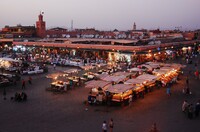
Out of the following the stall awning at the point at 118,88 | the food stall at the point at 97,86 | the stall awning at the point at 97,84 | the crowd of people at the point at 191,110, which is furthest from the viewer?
the stall awning at the point at 97,84

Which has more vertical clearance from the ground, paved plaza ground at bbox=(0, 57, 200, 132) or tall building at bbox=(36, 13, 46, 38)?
tall building at bbox=(36, 13, 46, 38)

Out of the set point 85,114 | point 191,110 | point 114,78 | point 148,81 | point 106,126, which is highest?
point 114,78

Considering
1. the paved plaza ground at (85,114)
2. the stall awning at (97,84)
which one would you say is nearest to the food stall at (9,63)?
the paved plaza ground at (85,114)

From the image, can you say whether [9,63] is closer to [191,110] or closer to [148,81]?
[148,81]

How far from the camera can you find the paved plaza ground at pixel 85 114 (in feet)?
43.0

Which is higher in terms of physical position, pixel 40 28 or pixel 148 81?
pixel 40 28

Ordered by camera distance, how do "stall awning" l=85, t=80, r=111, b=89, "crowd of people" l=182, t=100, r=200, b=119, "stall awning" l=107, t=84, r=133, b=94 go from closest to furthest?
"crowd of people" l=182, t=100, r=200, b=119, "stall awning" l=107, t=84, r=133, b=94, "stall awning" l=85, t=80, r=111, b=89

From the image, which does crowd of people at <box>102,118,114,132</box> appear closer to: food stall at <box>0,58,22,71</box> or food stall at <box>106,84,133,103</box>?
food stall at <box>106,84,133,103</box>

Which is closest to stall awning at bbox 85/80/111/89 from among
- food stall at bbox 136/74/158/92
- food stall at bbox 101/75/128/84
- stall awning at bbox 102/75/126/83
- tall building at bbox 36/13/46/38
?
food stall at bbox 101/75/128/84

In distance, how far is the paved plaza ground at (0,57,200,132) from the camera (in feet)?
43.0

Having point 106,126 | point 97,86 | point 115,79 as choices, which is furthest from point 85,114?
point 115,79

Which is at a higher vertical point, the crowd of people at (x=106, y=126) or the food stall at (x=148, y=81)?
the food stall at (x=148, y=81)

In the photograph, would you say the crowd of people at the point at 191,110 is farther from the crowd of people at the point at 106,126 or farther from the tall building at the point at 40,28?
the tall building at the point at 40,28

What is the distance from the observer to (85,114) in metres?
15.2
